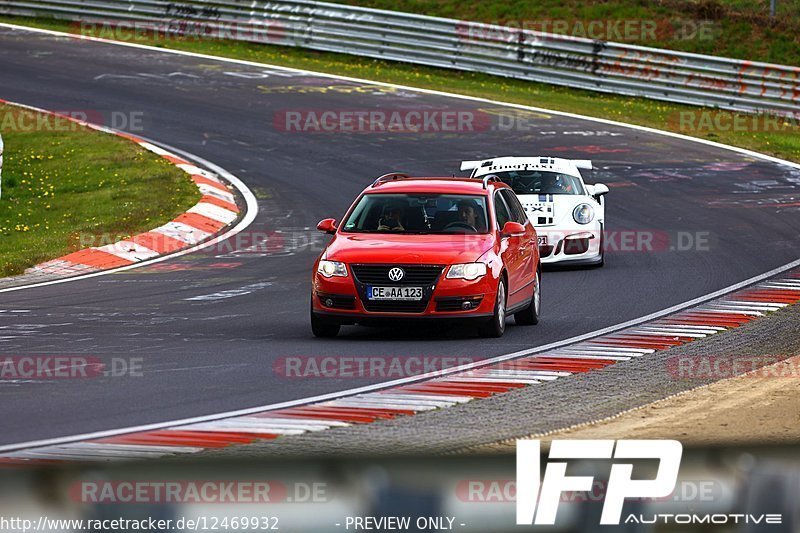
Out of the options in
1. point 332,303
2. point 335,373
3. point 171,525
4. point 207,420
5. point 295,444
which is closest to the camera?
point 171,525

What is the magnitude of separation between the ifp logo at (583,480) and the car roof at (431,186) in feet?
31.0

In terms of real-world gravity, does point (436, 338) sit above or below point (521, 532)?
below

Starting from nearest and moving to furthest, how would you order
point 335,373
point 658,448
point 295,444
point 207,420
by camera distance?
point 658,448
point 295,444
point 207,420
point 335,373

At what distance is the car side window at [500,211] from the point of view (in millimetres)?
14312

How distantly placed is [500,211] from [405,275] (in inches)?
76.2

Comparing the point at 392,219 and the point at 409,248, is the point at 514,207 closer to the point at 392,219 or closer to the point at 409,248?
the point at 392,219

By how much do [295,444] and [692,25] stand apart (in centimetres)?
3061

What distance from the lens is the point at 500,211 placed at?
47.7ft

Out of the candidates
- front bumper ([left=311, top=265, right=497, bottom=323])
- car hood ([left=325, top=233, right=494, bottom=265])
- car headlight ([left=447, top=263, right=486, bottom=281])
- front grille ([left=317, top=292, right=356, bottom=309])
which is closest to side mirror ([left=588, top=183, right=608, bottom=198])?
car hood ([left=325, top=233, right=494, bottom=265])

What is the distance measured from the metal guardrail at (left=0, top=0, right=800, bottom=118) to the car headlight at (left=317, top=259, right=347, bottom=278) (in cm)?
2083

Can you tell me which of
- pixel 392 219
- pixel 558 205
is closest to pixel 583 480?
pixel 392 219

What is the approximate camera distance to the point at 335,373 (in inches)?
446

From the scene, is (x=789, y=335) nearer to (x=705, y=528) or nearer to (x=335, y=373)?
(x=335, y=373)

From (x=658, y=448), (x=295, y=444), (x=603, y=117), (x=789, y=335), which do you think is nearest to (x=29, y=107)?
(x=603, y=117)
